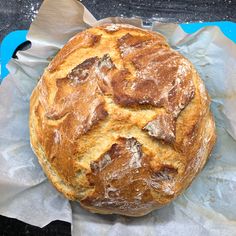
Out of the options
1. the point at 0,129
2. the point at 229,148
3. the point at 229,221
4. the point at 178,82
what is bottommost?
the point at 229,221

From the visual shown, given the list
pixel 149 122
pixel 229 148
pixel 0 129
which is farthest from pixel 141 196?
pixel 0 129

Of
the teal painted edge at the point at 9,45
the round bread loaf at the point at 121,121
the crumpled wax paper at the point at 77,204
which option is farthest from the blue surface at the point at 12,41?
the round bread loaf at the point at 121,121

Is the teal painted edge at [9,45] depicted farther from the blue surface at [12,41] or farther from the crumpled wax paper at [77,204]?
the crumpled wax paper at [77,204]

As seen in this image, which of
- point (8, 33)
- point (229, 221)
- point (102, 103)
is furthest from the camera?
point (8, 33)

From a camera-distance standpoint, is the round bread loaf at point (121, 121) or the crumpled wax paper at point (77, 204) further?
the crumpled wax paper at point (77, 204)

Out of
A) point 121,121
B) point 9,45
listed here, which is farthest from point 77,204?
point 9,45

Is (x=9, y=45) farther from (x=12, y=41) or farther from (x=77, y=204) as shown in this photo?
(x=77, y=204)

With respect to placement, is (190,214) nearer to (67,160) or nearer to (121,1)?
(67,160)
